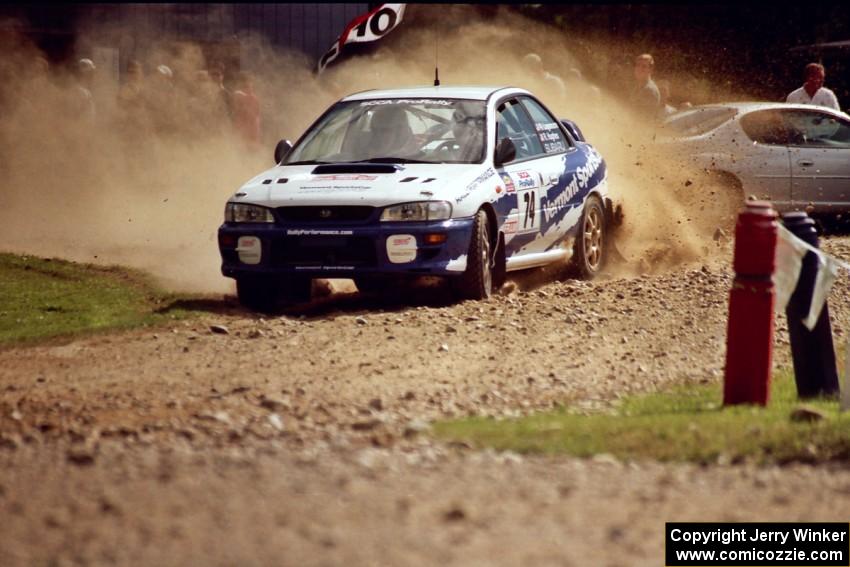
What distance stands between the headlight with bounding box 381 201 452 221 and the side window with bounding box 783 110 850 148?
24.3 ft

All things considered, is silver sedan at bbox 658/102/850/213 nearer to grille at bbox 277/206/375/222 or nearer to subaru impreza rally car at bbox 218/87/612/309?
subaru impreza rally car at bbox 218/87/612/309

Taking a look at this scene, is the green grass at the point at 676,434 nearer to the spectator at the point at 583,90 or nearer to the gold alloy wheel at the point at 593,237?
the gold alloy wheel at the point at 593,237

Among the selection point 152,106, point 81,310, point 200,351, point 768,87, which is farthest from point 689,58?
point 200,351

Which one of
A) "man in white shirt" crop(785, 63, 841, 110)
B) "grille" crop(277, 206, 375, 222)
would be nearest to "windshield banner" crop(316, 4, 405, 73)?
"man in white shirt" crop(785, 63, 841, 110)

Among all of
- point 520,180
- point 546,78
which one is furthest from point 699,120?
point 520,180

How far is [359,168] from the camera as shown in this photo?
475 inches

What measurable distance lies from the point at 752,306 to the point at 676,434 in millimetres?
893

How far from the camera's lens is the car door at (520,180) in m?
12.3

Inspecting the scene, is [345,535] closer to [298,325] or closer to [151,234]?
[298,325]

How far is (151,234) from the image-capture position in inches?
727

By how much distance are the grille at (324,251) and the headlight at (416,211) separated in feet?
0.74

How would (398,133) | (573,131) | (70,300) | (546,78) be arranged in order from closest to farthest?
(398,133), (70,300), (573,131), (546,78)

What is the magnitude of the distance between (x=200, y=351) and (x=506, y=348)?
180 cm

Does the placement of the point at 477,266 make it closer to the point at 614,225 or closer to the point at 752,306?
the point at 614,225
